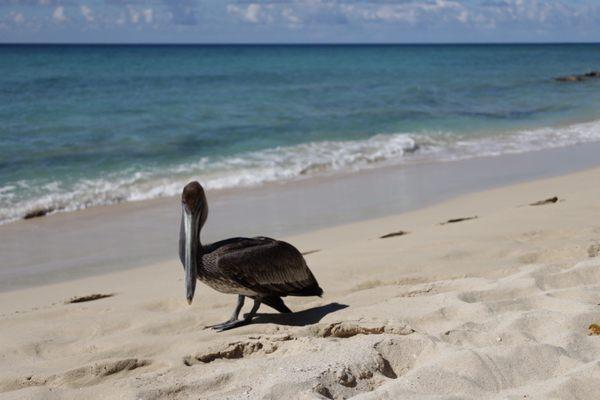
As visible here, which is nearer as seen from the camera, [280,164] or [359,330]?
[359,330]

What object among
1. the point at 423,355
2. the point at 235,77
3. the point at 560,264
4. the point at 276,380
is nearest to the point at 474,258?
the point at 560,264

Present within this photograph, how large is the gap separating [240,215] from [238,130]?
9.46m

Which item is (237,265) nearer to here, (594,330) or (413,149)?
(594,330)

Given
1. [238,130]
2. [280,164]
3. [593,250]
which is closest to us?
[593,250]

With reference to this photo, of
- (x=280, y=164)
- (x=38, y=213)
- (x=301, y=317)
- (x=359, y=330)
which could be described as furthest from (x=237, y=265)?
(x=280, y=164)

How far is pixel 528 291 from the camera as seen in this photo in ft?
16.2

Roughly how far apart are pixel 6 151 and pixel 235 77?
25.6 metres

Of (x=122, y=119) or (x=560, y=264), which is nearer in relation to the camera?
(x=560, y=264)

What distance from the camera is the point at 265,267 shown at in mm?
4703

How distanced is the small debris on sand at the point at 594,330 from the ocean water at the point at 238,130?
7850 millimetres

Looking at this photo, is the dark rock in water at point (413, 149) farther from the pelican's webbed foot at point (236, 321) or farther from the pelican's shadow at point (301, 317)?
the pelican's webbed foot at point (236, 321)

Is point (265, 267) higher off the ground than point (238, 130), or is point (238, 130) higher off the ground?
point (265, 267)

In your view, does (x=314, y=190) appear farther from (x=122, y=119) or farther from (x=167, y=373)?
(x=122, y=119)

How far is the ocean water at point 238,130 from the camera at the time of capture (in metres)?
12.9
